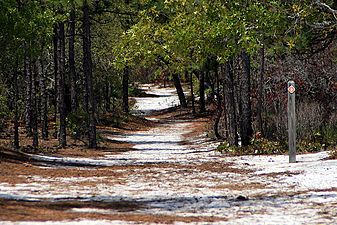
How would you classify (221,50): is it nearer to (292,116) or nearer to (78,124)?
(292,116)

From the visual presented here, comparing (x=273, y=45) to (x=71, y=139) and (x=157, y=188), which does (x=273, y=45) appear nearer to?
(x=157, y=188)

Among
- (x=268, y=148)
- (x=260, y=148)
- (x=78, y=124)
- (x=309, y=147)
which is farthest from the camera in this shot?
(x=78, y=124)

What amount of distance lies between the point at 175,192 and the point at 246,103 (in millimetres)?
11262

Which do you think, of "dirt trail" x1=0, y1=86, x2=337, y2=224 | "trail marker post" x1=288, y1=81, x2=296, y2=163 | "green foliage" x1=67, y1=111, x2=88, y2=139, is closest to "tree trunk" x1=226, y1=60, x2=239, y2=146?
"dirt trail" x1=0, y1=86, x2=337, y2=224

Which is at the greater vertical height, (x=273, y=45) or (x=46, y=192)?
(x=273, y=45)

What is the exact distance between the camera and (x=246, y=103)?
23.1 m

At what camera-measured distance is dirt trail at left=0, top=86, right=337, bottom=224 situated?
9.11 metres

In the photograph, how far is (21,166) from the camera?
17094mm

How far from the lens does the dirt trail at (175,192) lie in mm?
9109

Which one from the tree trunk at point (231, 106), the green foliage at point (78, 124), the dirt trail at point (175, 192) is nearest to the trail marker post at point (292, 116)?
the dirt trail at point (175, 192)

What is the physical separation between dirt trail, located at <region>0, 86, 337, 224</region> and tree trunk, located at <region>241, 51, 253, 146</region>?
2484 mm

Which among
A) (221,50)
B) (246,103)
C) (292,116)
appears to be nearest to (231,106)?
(246,103)

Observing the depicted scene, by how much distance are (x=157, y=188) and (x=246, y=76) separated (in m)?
10.6

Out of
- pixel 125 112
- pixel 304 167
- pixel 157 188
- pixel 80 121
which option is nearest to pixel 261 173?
pixel 304 167
